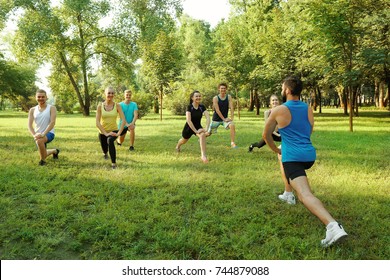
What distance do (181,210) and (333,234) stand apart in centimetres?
223

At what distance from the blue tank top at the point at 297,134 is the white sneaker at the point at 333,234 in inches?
35.6

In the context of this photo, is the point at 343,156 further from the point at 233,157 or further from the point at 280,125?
the point at 280,125

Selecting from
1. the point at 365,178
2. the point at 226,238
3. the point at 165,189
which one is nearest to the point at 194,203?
the point at 165,189

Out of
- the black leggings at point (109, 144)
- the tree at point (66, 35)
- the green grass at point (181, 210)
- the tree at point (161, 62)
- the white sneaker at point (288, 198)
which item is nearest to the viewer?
the green grass at point (181, 210)

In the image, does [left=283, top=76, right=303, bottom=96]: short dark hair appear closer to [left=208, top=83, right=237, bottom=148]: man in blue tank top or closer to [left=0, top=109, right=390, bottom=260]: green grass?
[left=0, top=109, right=390, bottom=260]: green grass

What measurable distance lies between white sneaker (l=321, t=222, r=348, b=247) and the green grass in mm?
88

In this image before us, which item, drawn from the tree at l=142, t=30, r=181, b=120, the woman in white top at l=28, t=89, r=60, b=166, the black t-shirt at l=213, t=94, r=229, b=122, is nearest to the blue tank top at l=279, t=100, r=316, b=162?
the woman in white top at l=28, t=89, r=60, b=166

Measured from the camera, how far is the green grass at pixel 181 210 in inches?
150

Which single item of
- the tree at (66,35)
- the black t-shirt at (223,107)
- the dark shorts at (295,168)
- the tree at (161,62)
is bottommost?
the dark shorts at (295,168)

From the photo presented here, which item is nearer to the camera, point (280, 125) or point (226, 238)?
point (226, 238)

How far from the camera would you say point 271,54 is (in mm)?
27422

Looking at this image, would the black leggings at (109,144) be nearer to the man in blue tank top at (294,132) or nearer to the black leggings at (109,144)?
the black leggings at (109,144)

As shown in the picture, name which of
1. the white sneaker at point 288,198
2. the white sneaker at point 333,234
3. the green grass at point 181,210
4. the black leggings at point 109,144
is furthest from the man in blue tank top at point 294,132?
the black leggings at point 109,144

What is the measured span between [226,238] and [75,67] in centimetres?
3788
